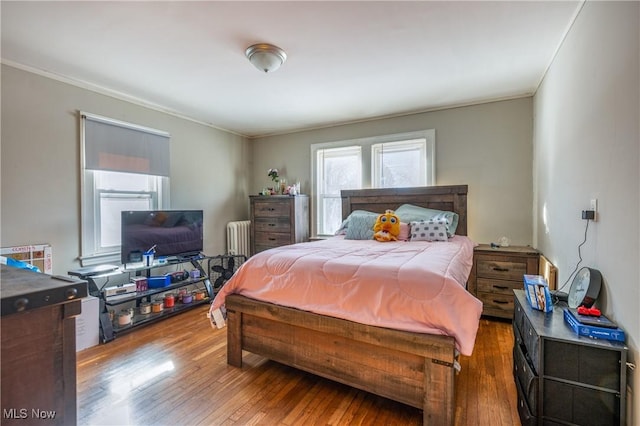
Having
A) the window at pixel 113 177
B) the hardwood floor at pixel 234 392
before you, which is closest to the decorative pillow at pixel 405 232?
the hardwood floor at pixel 234 392

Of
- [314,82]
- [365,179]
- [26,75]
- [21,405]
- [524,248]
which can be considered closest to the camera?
[21,405]

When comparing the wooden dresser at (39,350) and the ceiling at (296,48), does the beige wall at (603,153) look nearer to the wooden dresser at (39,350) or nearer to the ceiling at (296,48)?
the ceiling at (296,48)

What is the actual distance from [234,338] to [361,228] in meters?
1.80

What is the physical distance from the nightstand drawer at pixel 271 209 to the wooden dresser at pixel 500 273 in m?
2.47

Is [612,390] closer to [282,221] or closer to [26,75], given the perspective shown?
[282,221]

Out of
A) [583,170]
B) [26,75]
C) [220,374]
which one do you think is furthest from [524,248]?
[26,75]

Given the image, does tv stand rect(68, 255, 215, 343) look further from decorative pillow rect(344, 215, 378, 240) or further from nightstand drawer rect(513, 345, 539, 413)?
nightstand drawer rect(513, 345, 539, 413)

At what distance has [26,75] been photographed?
8.22 ft

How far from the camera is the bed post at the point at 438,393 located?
1446 millimetres

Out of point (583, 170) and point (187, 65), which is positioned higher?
point (187, 65)

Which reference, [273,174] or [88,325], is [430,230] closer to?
[273,174]

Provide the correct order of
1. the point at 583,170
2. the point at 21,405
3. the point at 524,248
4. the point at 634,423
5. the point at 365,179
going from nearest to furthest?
the point at 21,405 → the point at 634,423 → the point at 583,170 → the point at 524,248 → the point at 365,179

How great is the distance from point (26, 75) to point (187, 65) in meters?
1.38
